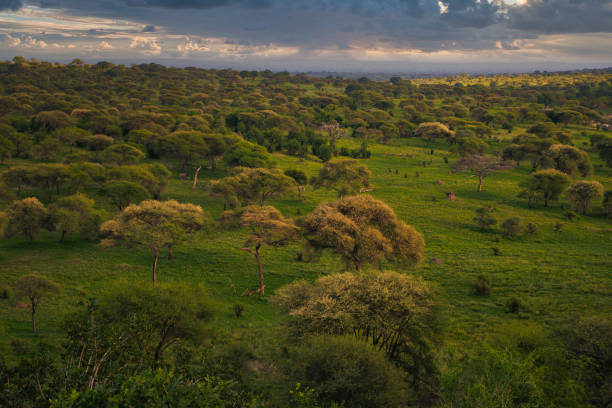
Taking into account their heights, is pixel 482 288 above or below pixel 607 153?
below

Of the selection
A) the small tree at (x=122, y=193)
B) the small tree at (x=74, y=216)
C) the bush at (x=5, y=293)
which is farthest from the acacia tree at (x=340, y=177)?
the bush at (x=5, y=293)

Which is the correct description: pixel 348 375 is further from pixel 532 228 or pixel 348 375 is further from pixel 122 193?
pixel 532 228

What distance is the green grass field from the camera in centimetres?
2583

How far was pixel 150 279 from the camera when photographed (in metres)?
31.8

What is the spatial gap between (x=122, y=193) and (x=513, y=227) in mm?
44638

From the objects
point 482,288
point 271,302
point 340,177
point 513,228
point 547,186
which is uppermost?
point 547,186

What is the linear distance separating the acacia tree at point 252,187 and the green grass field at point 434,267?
372cm

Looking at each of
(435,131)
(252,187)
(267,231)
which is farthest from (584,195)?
(435,131)

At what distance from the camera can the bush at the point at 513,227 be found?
43.9 meters

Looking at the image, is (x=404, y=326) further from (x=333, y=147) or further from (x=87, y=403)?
(x=333, y=147)

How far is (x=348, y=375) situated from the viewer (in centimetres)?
→ 1463

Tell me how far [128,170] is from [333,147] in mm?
51581

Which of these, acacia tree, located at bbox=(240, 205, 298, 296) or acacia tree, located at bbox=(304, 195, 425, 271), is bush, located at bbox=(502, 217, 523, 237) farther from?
acacia tree, located at bbox=(240, 205, 298, 296)

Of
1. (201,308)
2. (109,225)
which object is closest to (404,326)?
(201,308)
